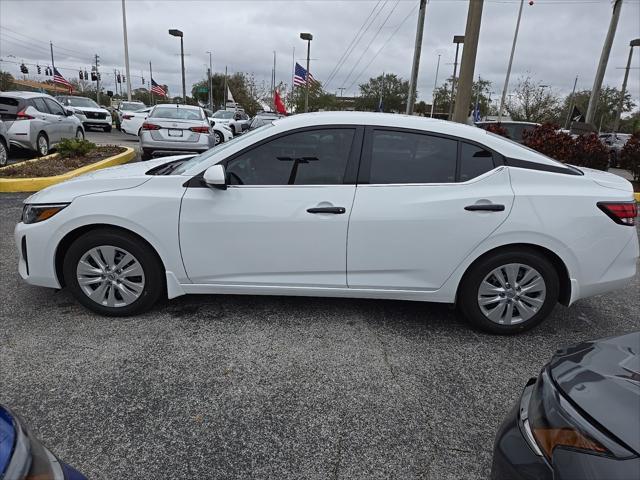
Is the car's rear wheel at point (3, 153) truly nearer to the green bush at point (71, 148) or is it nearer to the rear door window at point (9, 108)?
the green bush at point (71, 148)

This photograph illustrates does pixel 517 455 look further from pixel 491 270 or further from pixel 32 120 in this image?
pixel 32 120

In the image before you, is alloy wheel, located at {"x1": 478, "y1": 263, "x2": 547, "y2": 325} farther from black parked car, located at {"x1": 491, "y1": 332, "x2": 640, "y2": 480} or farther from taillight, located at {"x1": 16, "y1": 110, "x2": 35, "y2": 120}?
taillight, located at {"x1": 16, "y1": 110, "x2": 35, "y2": 120}

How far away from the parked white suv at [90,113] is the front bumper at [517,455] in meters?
23.1

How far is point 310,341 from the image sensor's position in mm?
3328

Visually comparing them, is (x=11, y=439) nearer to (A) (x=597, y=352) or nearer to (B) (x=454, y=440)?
(A) (x=597, y=352)

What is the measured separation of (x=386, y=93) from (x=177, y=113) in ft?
211

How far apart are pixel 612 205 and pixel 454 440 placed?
2.14 m

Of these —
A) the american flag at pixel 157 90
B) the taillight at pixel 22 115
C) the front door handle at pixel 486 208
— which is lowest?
the front door handle at pixel 486 208

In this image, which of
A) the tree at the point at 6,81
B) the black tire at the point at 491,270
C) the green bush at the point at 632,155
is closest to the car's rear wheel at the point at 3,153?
the black tire at the point at 491,270

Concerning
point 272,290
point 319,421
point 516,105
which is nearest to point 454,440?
point 319,421

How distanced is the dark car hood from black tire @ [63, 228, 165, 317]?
277cm

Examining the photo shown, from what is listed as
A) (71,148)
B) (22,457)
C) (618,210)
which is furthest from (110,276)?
(71,148)

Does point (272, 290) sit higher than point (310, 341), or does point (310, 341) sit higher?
point (272, 290)

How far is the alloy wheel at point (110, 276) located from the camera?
11.2 ft
